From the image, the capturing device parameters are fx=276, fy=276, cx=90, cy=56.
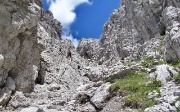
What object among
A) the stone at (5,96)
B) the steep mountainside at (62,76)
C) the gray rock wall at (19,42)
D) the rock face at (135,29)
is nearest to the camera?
the steep mountainside at (62,76)

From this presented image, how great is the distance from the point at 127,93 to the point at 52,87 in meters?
Answer: 13.4

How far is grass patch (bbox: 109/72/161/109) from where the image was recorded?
22675 mm

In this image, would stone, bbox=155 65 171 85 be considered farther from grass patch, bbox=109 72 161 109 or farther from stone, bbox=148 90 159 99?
stone, bbox=148 90 159 99

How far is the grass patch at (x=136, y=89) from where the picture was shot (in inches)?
893

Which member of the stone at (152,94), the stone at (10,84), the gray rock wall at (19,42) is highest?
the gray rock wall at (19,42)

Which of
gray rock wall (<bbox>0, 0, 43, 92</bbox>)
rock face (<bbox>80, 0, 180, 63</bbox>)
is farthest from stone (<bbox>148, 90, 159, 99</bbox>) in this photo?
rock face (<bbox>80, 0, 180, 63</bbox>)

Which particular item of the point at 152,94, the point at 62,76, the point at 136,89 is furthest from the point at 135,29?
the point at 152,94

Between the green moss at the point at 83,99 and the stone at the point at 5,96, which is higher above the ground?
the stone at the point at 5,96

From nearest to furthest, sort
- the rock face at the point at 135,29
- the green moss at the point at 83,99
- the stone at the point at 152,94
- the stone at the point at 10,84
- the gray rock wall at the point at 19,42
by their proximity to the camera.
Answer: the stone at the point at 152,94
the green moss at the point at 83,99
the gray rock wall at the point at 19,42
the stone at the point at 10,84
the rock face at the point at 135,29

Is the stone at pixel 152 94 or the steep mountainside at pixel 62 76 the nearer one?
the stone at pixel 152 94

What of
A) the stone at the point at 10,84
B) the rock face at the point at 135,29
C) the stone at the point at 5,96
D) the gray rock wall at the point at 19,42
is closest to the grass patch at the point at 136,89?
the stone at the point at 5,96

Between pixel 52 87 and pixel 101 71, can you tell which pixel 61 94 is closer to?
pixel 52 87

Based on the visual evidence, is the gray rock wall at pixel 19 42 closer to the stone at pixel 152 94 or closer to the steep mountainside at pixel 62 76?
the steep mountainside at pixel 62 76

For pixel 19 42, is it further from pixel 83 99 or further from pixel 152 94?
pixel 152 94
